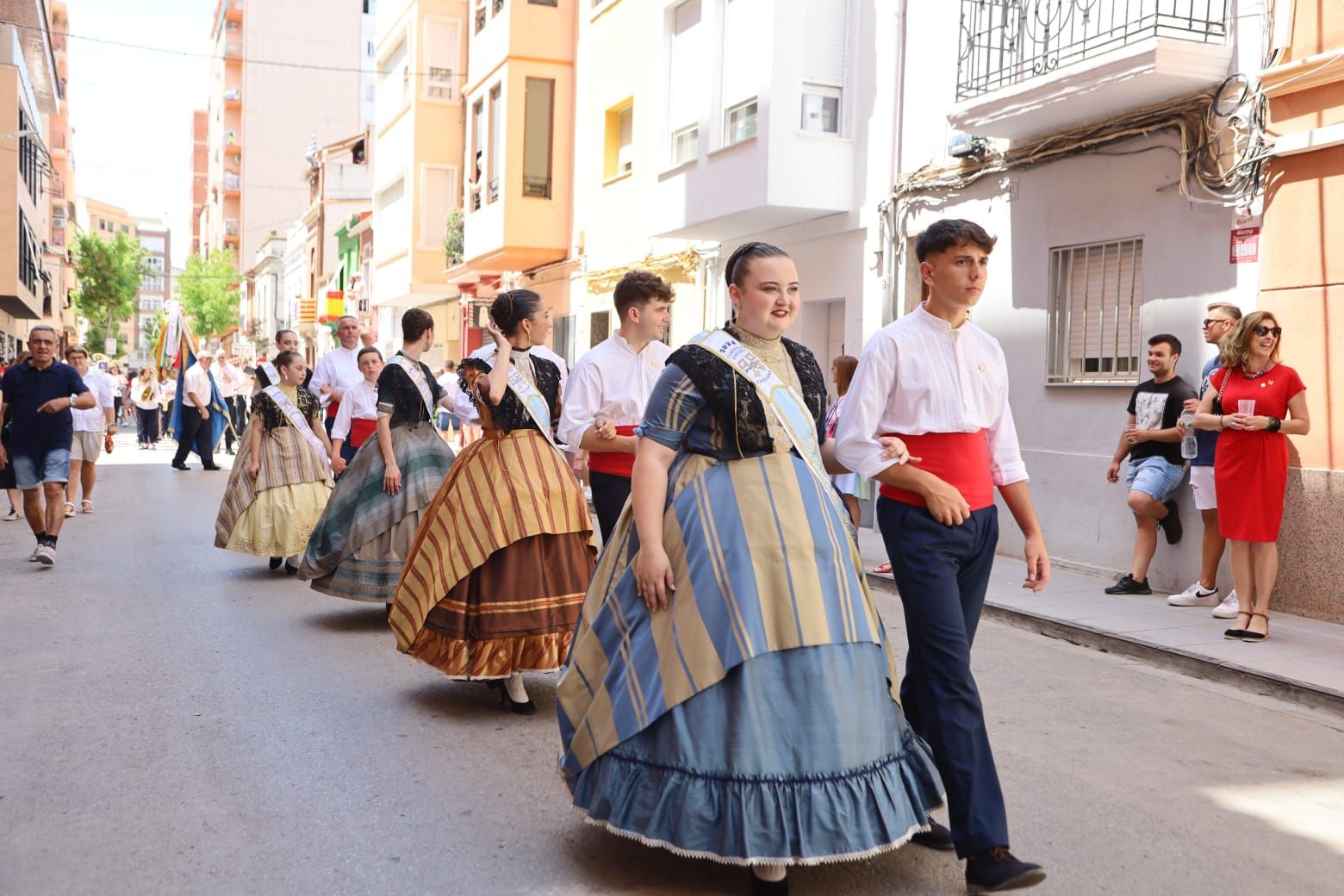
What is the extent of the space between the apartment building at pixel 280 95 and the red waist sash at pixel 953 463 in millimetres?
71764

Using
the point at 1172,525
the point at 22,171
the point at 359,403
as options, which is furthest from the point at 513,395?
the point at 22,171

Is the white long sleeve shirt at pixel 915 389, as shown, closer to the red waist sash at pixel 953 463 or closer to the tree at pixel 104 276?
the red waist sash at pixel 953 463

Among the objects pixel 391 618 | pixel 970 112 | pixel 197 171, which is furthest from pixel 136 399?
pixel 197 171

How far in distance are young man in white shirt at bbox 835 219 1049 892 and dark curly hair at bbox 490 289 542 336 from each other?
96.0 inches

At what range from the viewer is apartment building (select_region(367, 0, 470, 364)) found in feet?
92.7

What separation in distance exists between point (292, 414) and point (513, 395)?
4684 mm

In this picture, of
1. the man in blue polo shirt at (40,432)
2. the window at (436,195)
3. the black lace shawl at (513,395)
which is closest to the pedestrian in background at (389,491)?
the black lace shawl at (513,395)

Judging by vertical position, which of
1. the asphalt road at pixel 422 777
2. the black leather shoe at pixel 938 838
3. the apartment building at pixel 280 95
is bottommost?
the asphalt road at pixel 422 777

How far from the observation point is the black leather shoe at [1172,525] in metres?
9.35

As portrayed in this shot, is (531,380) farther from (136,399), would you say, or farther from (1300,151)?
(136,399)

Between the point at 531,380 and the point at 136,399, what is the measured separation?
25268mm

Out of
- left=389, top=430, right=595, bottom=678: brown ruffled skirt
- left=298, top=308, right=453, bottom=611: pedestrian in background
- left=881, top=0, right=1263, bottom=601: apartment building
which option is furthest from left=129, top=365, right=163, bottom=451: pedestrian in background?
left=389, top=430, right=595, bottom=678: brown ruffled skirt

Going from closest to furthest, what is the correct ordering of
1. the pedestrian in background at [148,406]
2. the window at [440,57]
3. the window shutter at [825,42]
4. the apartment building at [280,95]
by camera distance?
the window shutter at [825,42]
the pedestrian in background at [148,406]
the window at [440,57]
the apartment building at [280,95]

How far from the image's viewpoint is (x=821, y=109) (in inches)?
566
